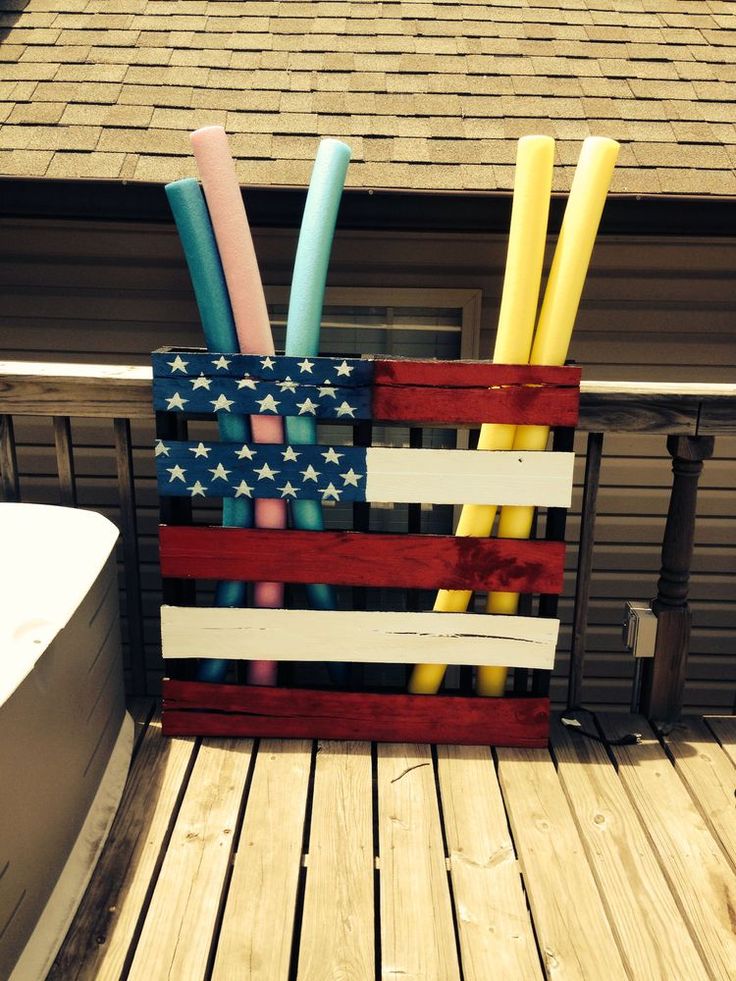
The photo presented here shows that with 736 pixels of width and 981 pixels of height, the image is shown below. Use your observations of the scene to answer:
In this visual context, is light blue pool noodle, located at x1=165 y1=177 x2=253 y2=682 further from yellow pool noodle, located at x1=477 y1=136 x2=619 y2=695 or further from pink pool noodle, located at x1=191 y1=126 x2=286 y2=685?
yellow pool noodle, located at x1=477 y1=136 x2=619 y2=695

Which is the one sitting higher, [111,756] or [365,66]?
[365,66]

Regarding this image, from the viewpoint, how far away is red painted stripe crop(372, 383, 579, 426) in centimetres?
197

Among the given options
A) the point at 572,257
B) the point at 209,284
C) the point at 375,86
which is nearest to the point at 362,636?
the point at 209,284

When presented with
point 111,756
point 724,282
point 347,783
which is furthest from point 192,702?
point 724,282

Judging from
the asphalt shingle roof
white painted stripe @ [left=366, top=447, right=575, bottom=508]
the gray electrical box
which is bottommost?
the gray electrical box

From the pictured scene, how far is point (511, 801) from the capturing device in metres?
1.97

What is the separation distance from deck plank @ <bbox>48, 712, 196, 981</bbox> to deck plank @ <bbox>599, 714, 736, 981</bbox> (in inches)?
44.6

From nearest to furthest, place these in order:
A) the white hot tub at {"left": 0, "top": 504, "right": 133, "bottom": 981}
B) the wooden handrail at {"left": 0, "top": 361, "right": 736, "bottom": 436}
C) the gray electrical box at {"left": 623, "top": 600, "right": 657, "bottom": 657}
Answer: the white hot tub at {"left": 0, "top": 504, "right": 133, "bottom": 981}
the wooden handrail at {"left": 0, "top": 361, "right": 736, "bottom": 436}
the gray electrical box at {"left": 623, "top": 600, "right": 657, "bottom": 657}

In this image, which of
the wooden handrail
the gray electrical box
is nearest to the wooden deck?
the gray electrical box

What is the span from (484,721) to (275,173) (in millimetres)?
2903

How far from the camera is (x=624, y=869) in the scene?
176 cm

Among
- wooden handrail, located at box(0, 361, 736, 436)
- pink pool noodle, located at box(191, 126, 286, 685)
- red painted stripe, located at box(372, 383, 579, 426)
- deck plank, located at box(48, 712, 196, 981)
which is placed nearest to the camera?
deck plank, located at box(48, 712, 196, 981)

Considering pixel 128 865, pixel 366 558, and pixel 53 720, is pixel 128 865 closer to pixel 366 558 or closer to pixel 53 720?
pixel 53 720

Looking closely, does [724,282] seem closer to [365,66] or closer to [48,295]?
[365,66]
